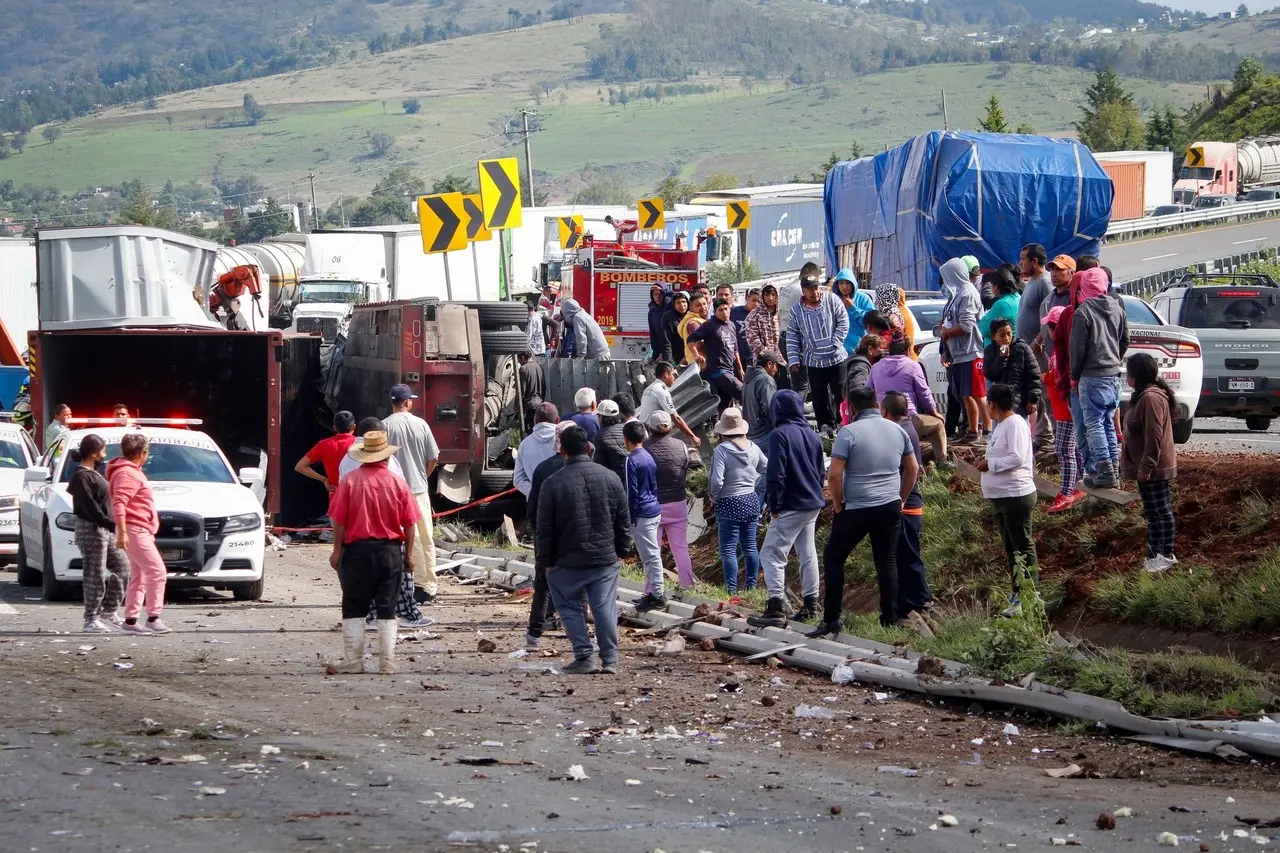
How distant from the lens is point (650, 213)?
1533 inches

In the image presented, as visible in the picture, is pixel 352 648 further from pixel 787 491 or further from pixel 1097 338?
pixel 1097 338

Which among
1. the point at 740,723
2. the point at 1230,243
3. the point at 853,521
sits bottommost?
the point at 740,723

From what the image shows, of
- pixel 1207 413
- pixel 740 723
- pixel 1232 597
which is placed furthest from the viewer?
pixel 1207 413

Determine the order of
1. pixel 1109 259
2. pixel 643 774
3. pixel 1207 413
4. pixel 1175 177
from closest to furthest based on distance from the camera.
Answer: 1. pixel 643 774
2. pixel 1207 413
3. pixel 1109 259
4. pixel 1175 177

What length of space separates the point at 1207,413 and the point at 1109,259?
90.4 ft

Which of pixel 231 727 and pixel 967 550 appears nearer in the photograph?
pixel 231 727

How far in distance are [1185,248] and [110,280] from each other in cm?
3451

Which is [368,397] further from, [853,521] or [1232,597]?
[1232,597]

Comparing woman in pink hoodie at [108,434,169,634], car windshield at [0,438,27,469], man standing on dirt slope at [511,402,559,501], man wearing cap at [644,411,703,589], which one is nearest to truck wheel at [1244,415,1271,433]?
man wearing cap at [644,411,703,589]

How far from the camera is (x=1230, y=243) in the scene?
49.6m

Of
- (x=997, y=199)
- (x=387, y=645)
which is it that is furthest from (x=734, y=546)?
(x=997, y=199)

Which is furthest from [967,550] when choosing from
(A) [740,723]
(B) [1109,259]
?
(B) [1109,259]

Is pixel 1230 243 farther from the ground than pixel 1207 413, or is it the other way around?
pixel 1230 243

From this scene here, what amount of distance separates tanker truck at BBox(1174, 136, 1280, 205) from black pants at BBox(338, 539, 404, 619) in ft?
194
